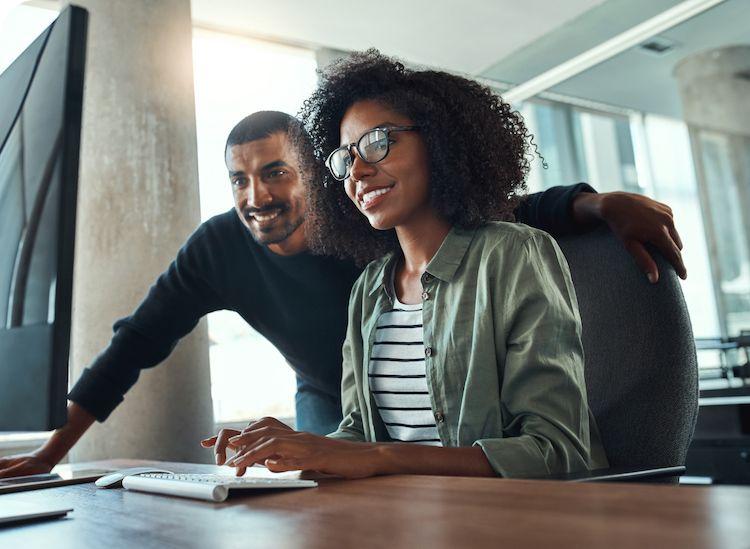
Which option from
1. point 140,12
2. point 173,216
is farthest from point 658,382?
point 140,12

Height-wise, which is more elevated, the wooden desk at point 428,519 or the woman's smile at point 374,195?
the woman's smile at point 374,195

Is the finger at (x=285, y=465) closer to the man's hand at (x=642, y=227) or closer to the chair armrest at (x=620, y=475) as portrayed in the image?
the chair armrest at (x=620, y=475)

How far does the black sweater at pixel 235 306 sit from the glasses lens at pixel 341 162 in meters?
0.50

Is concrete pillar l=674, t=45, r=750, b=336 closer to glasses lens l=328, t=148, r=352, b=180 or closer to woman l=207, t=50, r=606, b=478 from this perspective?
woman l=207, t=50, r=606, b=478

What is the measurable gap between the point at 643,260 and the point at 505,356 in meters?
0.29

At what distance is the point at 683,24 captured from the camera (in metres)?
4.07

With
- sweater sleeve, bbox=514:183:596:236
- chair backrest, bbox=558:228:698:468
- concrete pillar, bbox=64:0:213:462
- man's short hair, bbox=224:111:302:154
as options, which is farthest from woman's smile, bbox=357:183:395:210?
concrete pillar, bbox=64:0:213:462

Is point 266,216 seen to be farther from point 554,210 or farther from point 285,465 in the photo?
point 285,465

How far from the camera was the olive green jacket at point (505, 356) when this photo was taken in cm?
107

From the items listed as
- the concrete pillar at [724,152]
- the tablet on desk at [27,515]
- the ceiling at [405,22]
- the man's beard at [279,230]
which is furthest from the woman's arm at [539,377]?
the ceiling at [405,22]

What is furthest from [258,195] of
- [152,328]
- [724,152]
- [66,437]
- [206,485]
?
[724,152]

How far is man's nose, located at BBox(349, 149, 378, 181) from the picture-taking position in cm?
141

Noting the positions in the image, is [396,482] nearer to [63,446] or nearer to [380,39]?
[63,446]

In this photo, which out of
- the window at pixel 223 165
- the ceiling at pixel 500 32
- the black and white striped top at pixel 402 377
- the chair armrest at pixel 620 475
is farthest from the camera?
the ceiling at pixel 500 32
